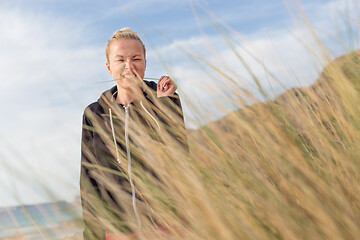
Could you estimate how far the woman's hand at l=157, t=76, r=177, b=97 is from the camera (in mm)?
1663

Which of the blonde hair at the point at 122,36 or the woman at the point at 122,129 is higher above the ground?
the blonde hair at the point at 122,36

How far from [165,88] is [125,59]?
30 cm

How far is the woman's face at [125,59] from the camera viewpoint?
1833mm

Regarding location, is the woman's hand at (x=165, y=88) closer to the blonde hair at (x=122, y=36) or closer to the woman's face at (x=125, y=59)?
the woman's face at (x=125, y=59)

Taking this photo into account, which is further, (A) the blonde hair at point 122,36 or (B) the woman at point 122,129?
(A) the blonde hair at point 122,36

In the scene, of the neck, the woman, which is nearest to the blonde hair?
the woman

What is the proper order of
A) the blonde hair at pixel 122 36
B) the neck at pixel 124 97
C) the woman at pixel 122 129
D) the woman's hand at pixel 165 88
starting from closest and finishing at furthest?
the woman at pixel 122 129, the woman's hand at pixel 165 88, the neck at pixel 124 97, the blonde hair at pixel 122 36

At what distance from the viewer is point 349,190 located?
100 cm

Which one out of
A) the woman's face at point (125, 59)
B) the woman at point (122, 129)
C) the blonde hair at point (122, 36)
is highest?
the blonde hair at point (122, 36)

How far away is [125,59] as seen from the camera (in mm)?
1869

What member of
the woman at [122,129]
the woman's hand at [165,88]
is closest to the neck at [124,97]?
the woman at [122,129]

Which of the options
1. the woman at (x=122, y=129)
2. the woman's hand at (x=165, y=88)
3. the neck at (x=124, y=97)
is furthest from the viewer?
the neck at (x=124, y=97)

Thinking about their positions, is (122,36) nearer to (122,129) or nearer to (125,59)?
(125,59)

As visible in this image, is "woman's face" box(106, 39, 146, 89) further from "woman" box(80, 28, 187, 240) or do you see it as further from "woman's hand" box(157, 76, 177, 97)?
"woman's hand" box(157, 76, 177, 97)
